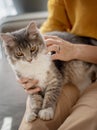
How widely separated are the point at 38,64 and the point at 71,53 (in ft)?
0.48

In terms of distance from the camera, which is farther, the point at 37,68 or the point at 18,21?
the point at 18,21

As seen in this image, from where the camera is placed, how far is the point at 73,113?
3.32 feet

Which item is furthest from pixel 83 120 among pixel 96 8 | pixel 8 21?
pixel 8 21

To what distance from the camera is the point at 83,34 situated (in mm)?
1283

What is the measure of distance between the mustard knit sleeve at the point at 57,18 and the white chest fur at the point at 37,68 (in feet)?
0.76

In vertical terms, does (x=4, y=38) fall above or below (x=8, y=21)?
above

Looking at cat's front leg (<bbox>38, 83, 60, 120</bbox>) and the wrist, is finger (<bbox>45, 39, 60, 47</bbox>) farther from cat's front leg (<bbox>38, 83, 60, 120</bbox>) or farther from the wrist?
cat's front leg (<bbox>38, 83, 60, 120</bbox>)

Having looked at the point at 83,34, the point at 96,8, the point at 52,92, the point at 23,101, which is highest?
the point at 96,8

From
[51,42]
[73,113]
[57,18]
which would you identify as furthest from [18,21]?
[73,113]

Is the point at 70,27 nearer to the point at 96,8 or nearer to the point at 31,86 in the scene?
the point at 96,8

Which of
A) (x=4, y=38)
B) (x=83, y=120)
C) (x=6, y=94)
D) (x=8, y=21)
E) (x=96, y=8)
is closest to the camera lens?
(x=83, y=120)

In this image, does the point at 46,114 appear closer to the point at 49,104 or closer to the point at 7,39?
the point at 49,104

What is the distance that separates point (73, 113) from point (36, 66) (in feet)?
0.87

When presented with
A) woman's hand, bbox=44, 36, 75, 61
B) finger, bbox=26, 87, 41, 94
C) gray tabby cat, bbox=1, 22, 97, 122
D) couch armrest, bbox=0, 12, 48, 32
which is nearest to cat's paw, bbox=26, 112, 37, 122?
gray tabby cat, bbox=1, 22, 97, 122
